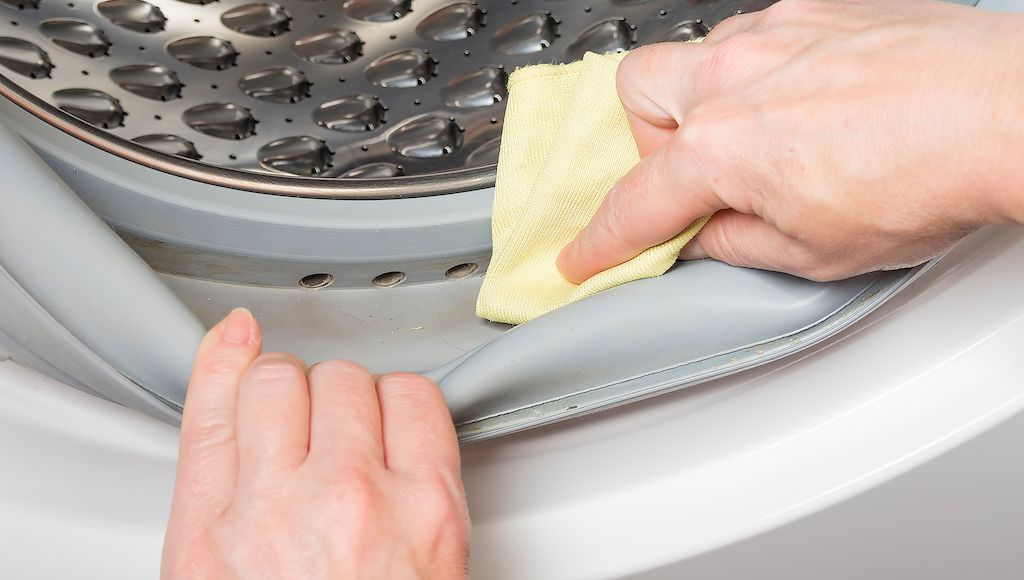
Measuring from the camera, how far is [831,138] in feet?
1.23

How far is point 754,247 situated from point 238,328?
0.84 feet

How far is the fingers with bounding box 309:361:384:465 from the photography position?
14.7 inches

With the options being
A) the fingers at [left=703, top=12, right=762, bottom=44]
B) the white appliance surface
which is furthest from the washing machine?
the fingers at [left=703, top=12, right=762, bottom=44]

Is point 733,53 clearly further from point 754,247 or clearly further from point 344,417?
point 344,417

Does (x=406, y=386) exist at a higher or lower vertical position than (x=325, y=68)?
lower

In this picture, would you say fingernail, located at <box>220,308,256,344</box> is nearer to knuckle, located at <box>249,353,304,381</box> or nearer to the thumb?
knuckle, located at <box>249,353,304,381</box>

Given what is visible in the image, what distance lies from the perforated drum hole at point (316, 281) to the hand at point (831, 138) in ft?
0.68

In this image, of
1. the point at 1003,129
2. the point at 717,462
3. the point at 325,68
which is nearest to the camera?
the point at 1003,129

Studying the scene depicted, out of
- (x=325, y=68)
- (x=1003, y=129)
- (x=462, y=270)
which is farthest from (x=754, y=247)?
(x=325, y=68)

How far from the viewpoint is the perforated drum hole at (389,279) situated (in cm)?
59

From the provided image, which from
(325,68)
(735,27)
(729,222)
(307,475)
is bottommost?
(307,475)

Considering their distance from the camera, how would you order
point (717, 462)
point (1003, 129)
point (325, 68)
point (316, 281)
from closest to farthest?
point (1003, 129)
point (717, 462)
point (316, 281)
point (325, 68)

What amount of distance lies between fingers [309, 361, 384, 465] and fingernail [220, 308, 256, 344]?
0.12ft

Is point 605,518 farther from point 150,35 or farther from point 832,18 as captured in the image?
point 150,35
